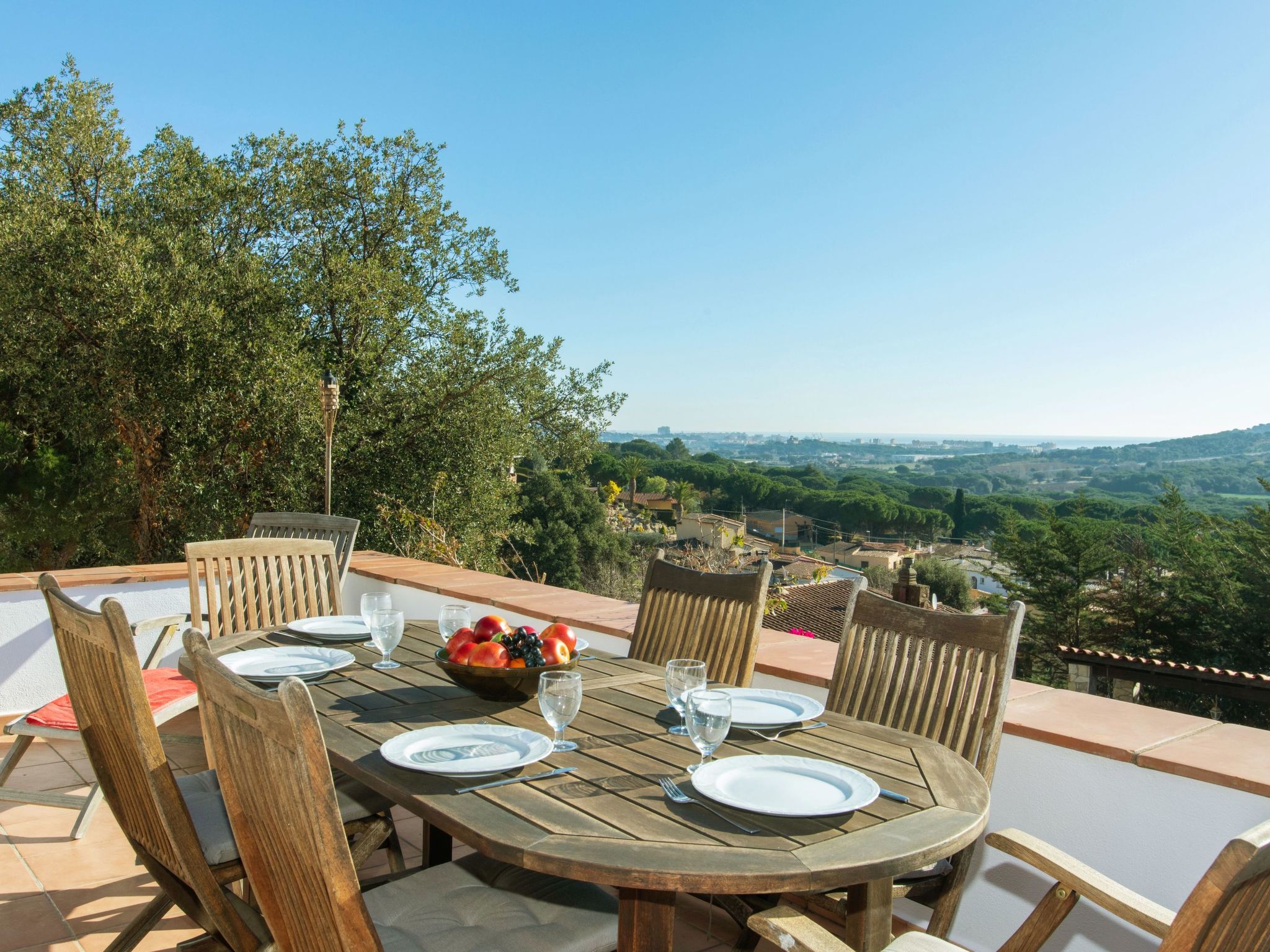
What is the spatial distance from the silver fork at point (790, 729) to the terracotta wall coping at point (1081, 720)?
54 centimetres

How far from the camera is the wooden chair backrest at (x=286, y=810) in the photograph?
92 cm

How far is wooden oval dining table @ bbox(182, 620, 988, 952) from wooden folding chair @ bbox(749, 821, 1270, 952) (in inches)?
3.2

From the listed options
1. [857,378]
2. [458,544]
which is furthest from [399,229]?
[857,378]

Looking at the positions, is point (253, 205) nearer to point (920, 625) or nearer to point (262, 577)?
point (262, 577)

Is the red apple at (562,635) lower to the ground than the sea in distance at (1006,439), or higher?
lower

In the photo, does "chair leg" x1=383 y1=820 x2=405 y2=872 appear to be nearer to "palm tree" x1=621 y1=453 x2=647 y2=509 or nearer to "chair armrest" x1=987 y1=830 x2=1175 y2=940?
"chair armrest" x1=987 y1=830 x2=1175 y2=940

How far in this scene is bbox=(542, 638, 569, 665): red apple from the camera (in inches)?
66.1

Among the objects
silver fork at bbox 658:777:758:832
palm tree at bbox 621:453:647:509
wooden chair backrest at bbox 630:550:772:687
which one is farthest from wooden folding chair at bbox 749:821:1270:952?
palm tree at bbox 621:453:647:509

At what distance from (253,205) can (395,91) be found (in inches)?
123

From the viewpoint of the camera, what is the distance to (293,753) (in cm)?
93

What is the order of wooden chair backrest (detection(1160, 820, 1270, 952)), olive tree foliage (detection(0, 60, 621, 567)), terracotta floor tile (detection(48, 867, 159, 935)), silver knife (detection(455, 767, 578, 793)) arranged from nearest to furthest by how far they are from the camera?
wooden chair backrest (detection(1160, 820, 1270, 952)) < silver knife (detection(455, 767, 578, 793)) < terracotta floor tile (detection(48, 867, 159, 935)) < olive tree foliage (detection(0, 60, 621, 567))

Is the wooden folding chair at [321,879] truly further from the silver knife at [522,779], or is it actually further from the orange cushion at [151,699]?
the orange cushion at [151,699]

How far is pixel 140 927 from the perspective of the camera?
5.45ft

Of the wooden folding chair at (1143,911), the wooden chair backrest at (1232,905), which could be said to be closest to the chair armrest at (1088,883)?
the wooden folding chair at (1143,911)
